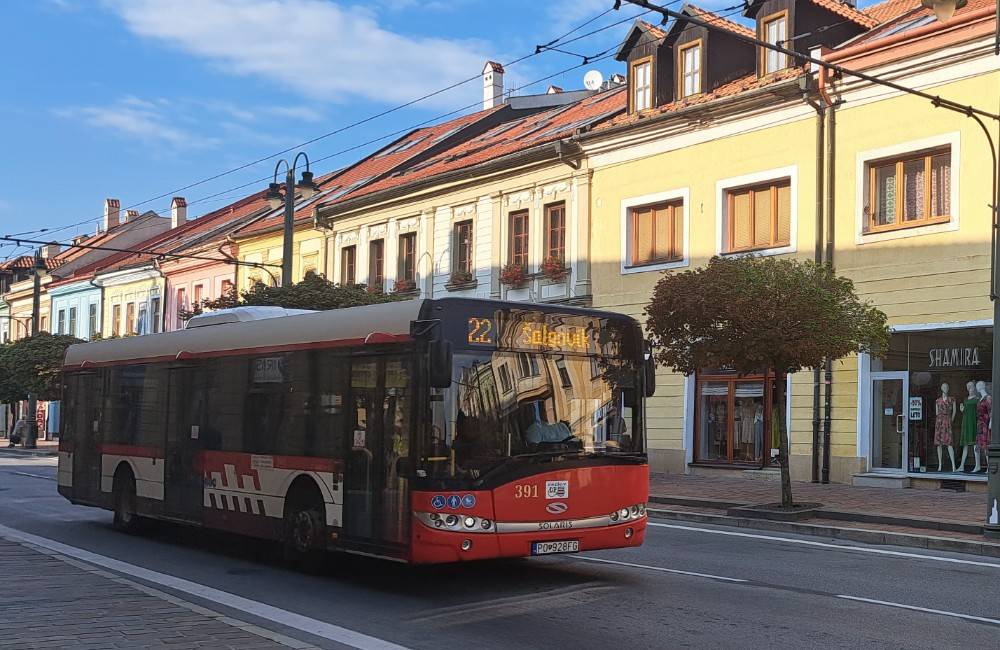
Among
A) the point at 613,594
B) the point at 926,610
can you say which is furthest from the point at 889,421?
the point at 613,594

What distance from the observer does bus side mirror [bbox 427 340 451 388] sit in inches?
379

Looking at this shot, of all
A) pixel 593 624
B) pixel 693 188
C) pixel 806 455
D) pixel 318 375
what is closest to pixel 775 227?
pixel 693 188

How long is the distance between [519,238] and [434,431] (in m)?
21.7

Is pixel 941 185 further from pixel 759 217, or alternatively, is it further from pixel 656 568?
pixel 656 568

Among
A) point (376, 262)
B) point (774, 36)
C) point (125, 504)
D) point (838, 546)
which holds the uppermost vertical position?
point (774, 36)

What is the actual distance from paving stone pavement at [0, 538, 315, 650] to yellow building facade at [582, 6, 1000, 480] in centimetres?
1562

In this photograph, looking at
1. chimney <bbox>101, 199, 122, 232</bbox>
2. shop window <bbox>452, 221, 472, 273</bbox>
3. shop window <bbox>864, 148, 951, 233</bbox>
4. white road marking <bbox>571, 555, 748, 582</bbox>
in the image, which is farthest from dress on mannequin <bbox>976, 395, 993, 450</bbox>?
chimney <bbox>101, 199, 122, 232</bbox>

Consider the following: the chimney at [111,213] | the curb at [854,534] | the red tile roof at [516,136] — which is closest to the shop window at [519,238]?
the red tile roof at [516,136]

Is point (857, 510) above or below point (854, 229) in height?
below

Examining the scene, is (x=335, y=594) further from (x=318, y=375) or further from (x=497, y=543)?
(x=318, y=375)

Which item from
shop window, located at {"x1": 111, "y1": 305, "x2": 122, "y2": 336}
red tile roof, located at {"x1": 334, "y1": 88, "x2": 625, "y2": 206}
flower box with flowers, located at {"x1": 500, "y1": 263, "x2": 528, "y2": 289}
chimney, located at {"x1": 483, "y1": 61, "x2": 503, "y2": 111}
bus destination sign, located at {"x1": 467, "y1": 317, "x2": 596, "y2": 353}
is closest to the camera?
bus destination sign, located at {"x1": 467, "y1": 317, "x2": 596, "y2": 353}

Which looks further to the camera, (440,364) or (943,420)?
(943,420)

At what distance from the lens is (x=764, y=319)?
56.2 feet

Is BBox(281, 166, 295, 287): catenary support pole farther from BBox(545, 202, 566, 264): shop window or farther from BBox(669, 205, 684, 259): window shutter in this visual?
BBox(669, 205, 684, 259): window shutter
